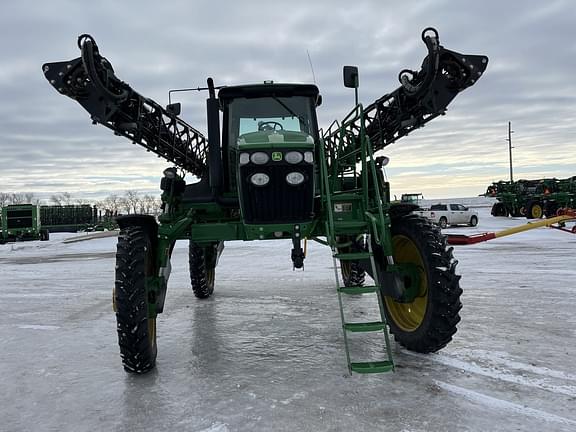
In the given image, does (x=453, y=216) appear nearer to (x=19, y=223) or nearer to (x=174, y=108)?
(x=174, y=108)

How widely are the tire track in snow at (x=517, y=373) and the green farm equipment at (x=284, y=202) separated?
0.59 feet

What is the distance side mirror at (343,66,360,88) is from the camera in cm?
488

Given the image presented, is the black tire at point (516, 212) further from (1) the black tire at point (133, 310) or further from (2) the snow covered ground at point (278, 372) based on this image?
(1) the black tire at point (133, 310)

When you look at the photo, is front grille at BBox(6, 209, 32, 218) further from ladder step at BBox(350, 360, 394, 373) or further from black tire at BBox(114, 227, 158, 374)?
ladder step at BBox(350, 360, 394, 373)

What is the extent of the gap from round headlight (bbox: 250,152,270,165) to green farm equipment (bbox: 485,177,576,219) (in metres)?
27.2

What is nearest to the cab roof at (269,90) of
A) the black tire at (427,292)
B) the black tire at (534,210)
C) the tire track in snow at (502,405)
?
the black tire at (427,292)

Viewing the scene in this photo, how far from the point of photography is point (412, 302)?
4625mm

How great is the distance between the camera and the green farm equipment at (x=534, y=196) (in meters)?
26.9

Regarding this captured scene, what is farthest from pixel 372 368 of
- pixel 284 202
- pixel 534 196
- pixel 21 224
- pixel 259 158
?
pixel 21 224

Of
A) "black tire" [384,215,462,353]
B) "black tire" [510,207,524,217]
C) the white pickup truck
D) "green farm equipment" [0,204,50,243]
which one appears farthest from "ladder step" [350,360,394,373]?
"black tire" [510,207,524,217]

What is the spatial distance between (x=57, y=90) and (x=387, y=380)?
13.1 feet

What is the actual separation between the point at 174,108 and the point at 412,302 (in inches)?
144

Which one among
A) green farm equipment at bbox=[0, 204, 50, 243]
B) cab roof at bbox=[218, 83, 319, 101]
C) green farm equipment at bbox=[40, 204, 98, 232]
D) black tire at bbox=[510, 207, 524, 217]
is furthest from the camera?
green farm equipment at bbox=[40, 204, 98, 232]

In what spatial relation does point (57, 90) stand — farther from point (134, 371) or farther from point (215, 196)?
point (134, 371)
